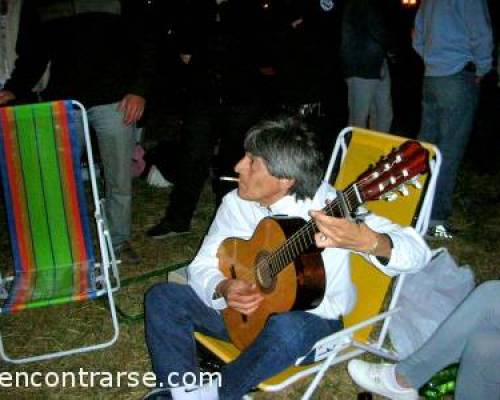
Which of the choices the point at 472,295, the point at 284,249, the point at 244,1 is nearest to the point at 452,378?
the point at 472,295

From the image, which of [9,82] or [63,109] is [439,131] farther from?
[9,82]

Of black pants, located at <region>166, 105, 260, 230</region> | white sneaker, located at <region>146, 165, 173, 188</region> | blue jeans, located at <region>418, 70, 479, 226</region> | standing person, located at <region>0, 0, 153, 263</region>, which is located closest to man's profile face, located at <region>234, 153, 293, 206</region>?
standing person, located at <region>0, 0, 153, 263</region>

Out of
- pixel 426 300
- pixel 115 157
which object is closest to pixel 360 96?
pixel 115 157

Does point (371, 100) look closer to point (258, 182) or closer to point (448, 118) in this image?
point (448, 118)

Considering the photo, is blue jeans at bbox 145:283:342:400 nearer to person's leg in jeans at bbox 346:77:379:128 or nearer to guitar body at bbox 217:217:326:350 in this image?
guitar body at bbox 217:217:326:350

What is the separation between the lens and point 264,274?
88.6 inches

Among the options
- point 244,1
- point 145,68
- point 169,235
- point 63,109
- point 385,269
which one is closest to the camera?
point 385,269

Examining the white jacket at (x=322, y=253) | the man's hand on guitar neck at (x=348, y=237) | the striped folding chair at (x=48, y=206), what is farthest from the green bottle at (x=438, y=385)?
the striped folding chair at (x=48, y=206)

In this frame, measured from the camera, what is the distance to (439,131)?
412cm

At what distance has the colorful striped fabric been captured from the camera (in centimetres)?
297

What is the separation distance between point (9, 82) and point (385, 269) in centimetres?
276

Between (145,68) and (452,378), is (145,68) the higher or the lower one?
the higher one

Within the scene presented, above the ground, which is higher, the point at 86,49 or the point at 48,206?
the point at 86,49

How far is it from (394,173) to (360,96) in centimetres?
336
